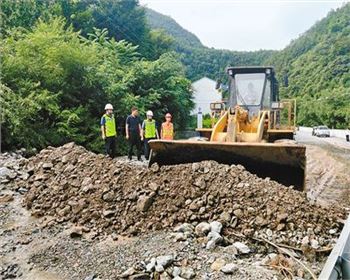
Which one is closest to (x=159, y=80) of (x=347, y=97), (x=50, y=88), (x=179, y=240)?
(x=50, y=88)

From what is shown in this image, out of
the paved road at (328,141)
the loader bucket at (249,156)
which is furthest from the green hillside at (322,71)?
the loader bucket at (249,156)

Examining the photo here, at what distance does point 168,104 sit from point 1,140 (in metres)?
9.41

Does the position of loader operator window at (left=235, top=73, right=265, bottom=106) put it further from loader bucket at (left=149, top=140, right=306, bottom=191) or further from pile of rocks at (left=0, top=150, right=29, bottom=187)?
pile of rocks at (left=0, top=150, right=29, bottom=187)

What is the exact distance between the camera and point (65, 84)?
39.7 ft

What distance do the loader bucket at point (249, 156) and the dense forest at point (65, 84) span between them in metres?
4.72

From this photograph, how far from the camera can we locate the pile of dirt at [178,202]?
15.4 ft

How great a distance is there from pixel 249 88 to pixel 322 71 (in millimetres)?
63292

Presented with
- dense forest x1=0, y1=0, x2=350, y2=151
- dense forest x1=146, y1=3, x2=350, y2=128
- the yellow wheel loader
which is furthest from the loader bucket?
dense forest x1=146, y1=3, x2=350, y2=128

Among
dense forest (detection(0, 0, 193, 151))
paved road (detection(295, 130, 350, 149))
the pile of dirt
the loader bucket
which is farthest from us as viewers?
paved road (detection(295, 130, 350, 149))

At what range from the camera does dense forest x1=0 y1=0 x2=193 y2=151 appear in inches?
404

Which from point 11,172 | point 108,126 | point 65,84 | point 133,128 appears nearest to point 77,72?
point 65,84

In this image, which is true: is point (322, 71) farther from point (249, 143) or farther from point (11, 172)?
point (11, 172)

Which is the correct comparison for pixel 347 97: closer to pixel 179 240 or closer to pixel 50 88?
pixel 50 88

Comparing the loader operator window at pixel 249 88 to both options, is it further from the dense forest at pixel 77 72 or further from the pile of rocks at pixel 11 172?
the pile of rocks at pixel 11 172
